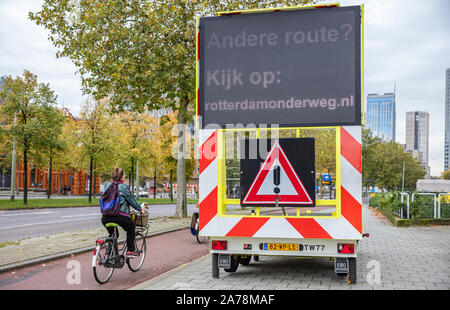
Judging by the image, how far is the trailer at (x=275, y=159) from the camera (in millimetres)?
5867

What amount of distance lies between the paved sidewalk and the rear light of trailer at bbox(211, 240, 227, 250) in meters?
0.49

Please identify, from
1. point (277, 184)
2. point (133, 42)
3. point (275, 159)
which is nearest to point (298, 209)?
point (277, 184)

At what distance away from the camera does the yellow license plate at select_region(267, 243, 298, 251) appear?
6.15 meters

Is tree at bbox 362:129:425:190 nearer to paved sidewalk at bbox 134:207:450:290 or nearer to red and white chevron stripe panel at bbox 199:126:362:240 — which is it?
paved sidewalk at bbox 134:207:450:290

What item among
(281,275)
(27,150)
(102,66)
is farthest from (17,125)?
(281,275)

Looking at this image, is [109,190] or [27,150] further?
[27,150]

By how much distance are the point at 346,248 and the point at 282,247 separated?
833 millimetres

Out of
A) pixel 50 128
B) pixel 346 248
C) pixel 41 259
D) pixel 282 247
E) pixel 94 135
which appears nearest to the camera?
pixel 346 248

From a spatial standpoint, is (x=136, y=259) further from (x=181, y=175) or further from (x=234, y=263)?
(x=181, y=175)

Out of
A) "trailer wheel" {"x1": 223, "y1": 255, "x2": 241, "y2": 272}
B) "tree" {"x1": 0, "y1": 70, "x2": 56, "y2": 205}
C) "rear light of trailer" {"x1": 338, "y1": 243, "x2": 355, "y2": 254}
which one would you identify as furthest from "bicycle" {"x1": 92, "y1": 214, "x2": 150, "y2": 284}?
"tree" {"x1": 0, "y1": 70, "x2": 56, "y2": 205}

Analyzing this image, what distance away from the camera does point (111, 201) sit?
669 centimetres
